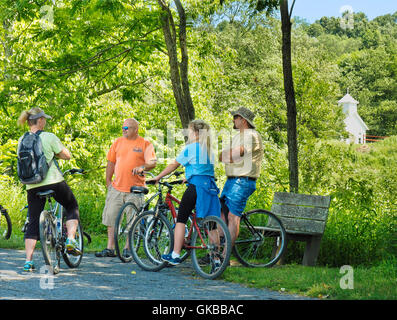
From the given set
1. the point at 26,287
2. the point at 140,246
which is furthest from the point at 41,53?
the point at 26,287

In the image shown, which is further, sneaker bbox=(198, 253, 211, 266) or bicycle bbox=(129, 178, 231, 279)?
sneaker bbox=(198, 253, 211, 266)

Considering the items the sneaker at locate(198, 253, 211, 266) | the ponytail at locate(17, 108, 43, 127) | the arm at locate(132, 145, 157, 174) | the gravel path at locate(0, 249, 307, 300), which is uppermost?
the ponytail at locate(17, 108, 43, 127)

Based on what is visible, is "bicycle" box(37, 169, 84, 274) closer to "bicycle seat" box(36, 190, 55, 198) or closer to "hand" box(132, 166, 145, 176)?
"bicycle seat" box(36, 190, 55, 198)

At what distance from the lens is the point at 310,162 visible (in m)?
17.4

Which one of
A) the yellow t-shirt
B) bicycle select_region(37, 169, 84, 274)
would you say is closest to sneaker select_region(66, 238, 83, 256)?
bicycle select_region(37, 169, 84, 274)

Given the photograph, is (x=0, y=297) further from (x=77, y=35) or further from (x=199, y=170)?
(x=77, y=35)

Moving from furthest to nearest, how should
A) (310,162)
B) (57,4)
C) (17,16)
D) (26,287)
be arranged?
(310,162) → (57,4) → (17,16) → (26,287)

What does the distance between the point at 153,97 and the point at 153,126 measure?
139 cm

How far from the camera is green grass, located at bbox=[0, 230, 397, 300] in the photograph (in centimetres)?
597

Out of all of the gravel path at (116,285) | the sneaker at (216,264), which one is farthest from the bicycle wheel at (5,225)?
the sneaker at (216,264)

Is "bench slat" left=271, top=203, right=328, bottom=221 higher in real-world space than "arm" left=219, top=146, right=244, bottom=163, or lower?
lower

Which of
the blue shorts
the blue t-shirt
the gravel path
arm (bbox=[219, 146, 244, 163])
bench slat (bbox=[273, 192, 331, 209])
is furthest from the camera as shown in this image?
bench slat (bbox=[273, 192, 331, 209])

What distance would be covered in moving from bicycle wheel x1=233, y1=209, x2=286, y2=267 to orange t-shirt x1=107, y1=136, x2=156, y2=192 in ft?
5.49

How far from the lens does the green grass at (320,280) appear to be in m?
5.97
